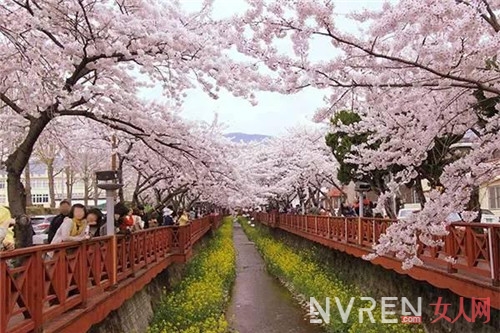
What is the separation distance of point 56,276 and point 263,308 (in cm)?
1423

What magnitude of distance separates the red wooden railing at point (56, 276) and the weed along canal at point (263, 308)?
230 inches

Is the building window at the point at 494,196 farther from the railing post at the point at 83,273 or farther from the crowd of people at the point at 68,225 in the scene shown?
the railing post at the point at 83,273

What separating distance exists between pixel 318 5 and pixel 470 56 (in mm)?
1799

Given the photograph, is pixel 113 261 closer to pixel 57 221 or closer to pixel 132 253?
pixel 57 221

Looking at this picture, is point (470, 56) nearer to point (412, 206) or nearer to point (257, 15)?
point (257, 15)

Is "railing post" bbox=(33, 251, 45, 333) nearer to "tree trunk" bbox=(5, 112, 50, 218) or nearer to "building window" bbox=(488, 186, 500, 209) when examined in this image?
"tree trunk" bbox=(5, 112, 50, 218)

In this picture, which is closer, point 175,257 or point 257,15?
point 257,15

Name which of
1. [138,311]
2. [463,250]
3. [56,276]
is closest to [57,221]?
[56,276]

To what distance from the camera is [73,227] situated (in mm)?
8797

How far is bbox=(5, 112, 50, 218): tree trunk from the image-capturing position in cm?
972

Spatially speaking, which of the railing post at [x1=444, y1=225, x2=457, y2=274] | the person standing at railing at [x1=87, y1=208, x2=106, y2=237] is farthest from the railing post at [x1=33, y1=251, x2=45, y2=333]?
the railing post at [x1=444, y1=225, x2=457, y2=274]

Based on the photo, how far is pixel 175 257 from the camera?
1975 centimetres

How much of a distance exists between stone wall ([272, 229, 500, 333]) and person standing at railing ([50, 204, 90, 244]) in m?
6.48

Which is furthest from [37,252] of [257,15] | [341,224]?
[341,224]
